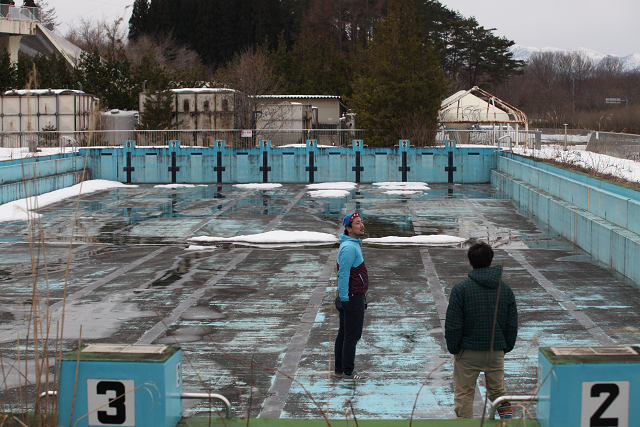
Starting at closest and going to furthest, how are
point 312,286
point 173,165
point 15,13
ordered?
point 312,286, point 173,165, point 15,13

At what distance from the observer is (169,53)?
80.3 m

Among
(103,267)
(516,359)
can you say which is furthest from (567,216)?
(103,267)

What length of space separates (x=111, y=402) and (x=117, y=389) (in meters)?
0.07

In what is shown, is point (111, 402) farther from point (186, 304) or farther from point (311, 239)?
point (311, 239)

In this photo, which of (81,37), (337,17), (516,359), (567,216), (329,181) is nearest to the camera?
(516,359)

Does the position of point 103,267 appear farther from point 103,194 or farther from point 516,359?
point 103,194

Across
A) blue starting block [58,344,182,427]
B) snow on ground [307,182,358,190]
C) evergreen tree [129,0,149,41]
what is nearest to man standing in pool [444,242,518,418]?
blue starting block [58,344,182,427]

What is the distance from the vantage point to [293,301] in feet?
32.9

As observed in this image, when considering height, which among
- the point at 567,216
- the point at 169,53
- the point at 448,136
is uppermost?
the point at 169,53

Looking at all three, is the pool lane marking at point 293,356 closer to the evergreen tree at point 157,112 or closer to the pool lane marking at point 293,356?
the pool lane marking at point 293,356

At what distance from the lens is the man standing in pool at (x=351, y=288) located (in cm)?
650

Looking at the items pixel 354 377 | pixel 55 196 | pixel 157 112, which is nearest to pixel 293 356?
pixel 354 377

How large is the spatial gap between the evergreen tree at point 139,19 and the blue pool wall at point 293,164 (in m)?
61.7

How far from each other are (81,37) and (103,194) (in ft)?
289
